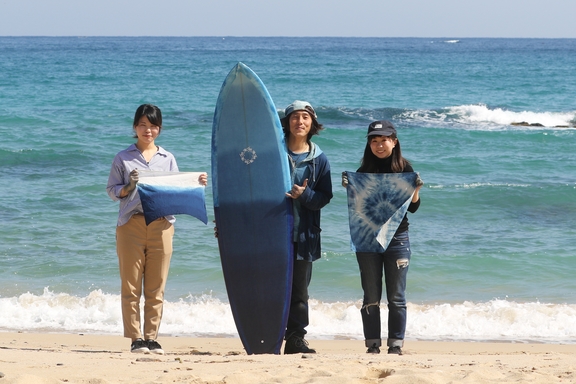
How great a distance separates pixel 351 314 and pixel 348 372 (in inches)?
102

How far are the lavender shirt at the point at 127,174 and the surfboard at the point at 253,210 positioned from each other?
0.37 meters

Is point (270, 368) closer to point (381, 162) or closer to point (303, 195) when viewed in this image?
point (303, 195)

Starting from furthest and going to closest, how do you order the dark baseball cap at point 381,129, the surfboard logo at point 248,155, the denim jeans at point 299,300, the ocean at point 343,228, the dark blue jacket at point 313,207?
the ocean at point 343,228
the surfboard logo at point 248,155
the denim jeans at point 299,300
the dark blue jacket at point 313,207
the dark baseball cap at point 381,129

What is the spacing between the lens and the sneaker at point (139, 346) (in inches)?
163

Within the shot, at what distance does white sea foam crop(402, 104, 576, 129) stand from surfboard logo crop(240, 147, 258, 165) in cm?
1501

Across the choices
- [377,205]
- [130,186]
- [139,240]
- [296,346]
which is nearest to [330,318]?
[296,346]

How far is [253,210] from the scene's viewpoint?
4.32 metres

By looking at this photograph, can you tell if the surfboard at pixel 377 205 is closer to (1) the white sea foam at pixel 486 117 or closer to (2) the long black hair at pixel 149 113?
(2) the long black hair at pixel 149 113

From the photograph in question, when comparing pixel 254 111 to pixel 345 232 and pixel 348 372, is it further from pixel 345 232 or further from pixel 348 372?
pixel 345 232

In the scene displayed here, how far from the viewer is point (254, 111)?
441 centimetres

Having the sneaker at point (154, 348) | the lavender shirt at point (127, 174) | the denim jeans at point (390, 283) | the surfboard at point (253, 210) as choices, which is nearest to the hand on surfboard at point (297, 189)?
the surfboard at point (253, 210)

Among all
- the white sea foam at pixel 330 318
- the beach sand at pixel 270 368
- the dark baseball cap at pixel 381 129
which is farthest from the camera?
the white sea foam at pixel 330 318

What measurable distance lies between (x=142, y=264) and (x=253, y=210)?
0.70 metres

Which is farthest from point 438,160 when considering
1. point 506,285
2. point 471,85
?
point 471,85
